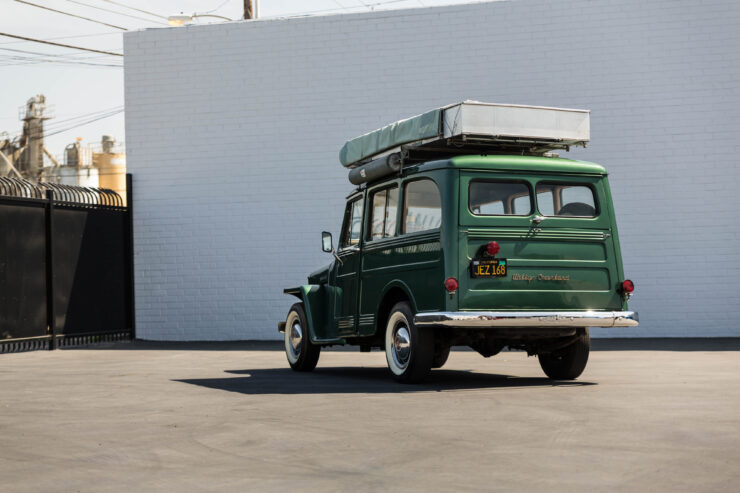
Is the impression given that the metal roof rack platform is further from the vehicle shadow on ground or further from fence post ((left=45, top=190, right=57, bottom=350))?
fence post ((left=45, top=190, right=57, bottom=350))

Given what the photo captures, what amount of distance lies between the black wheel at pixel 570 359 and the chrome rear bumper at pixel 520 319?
0.68 metres

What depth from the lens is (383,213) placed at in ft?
37.9

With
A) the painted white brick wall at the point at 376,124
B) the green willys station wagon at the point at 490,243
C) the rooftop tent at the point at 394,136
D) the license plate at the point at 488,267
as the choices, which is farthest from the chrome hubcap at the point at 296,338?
the painted white brick wall at the point at 376,124

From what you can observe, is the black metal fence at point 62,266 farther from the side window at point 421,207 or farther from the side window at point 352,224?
the side window at point 421,207

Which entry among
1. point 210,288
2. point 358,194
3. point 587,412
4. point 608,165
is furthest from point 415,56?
point 587,412

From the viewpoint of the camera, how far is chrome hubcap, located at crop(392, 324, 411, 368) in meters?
10.5

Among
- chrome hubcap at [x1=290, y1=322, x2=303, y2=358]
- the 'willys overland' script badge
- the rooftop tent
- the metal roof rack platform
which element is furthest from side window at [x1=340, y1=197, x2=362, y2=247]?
the 'willys overland' script badge

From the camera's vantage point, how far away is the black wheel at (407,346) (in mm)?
10273

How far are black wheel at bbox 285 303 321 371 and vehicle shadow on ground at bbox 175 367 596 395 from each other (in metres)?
0.15

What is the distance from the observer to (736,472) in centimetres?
545

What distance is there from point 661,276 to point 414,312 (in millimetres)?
9593

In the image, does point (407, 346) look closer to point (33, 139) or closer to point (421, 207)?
point (421, 207)

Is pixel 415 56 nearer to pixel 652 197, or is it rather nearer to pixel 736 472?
pixel 652 197

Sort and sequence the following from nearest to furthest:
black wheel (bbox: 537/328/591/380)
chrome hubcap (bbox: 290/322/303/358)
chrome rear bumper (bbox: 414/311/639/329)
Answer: chrome rear bumper (bbox: 414/311/639/329)
black wheel (bbox: 537/328/591/380)
chrome hubcap (bbox: 290/322/303/358)
